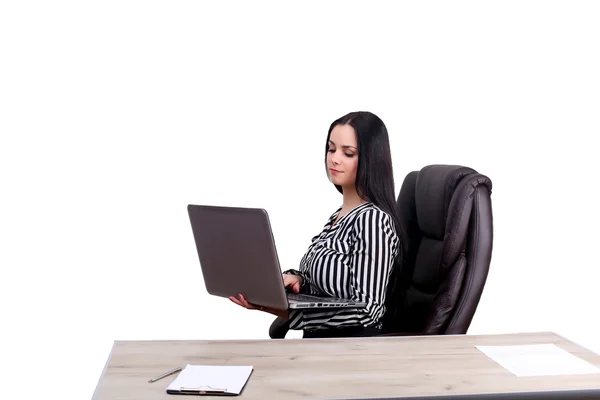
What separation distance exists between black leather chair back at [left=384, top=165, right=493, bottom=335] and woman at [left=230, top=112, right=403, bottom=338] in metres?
0.18

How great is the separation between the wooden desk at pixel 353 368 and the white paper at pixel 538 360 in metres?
0.04

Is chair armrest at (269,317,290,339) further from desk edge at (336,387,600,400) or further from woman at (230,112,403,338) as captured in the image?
desk edge at (336,387,600,400)

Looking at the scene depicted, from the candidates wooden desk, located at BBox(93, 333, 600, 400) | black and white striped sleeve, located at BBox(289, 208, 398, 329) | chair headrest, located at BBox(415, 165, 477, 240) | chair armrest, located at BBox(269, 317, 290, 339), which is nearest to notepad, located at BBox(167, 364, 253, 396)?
wooden desk, located at BBox(93, 333, 600, 400)

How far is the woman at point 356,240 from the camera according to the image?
3387 mm

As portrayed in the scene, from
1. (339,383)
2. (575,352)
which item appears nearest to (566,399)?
(575,352)

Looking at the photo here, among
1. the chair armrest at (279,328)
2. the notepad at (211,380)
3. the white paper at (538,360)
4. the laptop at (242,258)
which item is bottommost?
the chair armrest at (279,328)

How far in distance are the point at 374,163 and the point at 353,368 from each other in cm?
101

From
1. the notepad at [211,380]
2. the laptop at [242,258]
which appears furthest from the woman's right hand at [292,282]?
the notepad at [211,380]

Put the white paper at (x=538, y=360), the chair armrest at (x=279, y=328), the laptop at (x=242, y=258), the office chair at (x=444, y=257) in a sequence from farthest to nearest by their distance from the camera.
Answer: the chair armrest at (x=279, y=328) < the office chair at (x=444, y=257) < the laptop at (x=242, y=258) < the white paper at (x=538, y=360)

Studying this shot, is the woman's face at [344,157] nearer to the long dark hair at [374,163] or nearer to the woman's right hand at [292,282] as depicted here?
the long dark hair at [374,163]

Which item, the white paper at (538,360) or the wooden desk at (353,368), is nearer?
the wooden desk at (353,368)

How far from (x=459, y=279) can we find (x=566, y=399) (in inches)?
37.8

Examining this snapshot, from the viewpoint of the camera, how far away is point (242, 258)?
3148 mm

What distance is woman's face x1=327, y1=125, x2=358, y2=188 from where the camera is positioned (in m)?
3.47
